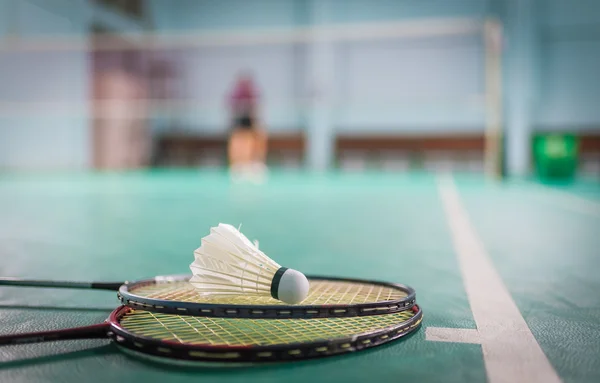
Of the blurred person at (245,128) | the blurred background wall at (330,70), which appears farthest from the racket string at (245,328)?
the blurred background wall at (330,70)

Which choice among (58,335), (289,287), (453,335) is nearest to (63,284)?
(58,335)

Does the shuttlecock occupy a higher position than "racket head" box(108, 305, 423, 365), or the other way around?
the shuttlecock

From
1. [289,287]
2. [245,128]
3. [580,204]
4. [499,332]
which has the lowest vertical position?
[580,204]

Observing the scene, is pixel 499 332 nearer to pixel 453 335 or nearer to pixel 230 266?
pixel 453 335

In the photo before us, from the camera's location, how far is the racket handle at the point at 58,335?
42.7 inches

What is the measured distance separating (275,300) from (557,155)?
27.3ft

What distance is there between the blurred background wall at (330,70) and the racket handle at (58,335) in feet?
40.2

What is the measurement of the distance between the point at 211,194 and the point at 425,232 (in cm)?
345

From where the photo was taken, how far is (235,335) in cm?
119

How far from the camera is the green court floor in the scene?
41.2 inches

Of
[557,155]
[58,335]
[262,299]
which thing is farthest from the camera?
[557,155]

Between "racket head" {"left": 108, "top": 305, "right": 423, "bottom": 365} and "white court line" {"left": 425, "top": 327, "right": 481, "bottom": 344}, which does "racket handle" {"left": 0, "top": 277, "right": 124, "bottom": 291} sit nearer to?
"racket head" {"left": 108, "top": 305, "right": 423, "bottom": 365}

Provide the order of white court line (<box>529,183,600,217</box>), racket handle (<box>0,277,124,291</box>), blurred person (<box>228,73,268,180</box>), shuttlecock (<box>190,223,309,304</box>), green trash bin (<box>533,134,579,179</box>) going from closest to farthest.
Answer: shuttlecock (<box>190,223,309,304</box>) → racket handle (<box>0,277,124,291</box>) → white court line (<box>529,183,600,217</box>) → green trash bin (<box>533,134,579,179</box>) → blurred person (<box>228,73,268,180</box>)

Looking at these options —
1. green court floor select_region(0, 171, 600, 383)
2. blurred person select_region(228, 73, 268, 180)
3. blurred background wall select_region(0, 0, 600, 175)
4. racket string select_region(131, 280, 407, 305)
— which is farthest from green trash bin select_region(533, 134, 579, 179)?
racket string select_region(131, 280, 407, 305)
